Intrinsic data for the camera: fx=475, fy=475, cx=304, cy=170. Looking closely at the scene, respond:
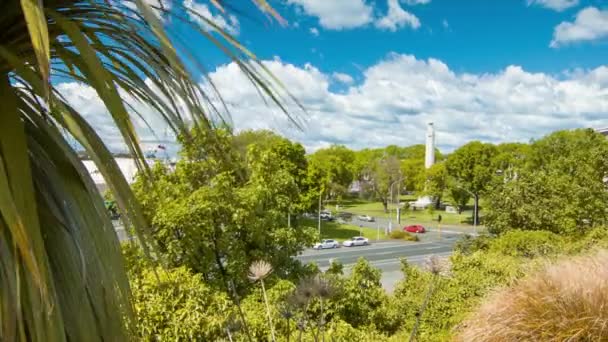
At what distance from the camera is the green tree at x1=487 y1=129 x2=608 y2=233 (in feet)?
57.8

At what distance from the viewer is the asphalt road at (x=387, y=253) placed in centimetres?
2311

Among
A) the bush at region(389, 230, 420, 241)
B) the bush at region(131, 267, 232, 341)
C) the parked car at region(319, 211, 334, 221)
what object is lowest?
the bush at region(389, 230, 420, 241)

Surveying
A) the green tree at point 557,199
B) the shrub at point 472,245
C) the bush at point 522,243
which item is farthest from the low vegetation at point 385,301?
the green tree at point 557,199

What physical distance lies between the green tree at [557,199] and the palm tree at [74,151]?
18.6 m

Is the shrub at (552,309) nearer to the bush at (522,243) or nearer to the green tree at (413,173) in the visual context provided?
the bush at (522,243)

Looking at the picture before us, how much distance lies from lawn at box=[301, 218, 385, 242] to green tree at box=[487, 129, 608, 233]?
16435mm

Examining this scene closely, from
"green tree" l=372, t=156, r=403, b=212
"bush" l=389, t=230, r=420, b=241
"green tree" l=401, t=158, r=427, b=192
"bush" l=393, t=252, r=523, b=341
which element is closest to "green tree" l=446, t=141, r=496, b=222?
"green tree" l=372, t=156, r=403, b=212

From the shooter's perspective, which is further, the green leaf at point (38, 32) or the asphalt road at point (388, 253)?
the asphalt road at point (388, 253)

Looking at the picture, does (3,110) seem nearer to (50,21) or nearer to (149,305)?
(50,21)

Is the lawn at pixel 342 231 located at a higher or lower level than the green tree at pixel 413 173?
lower

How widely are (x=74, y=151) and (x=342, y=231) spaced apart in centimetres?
3945

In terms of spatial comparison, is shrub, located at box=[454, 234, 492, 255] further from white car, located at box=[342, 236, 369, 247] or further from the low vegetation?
white car, located at box=[342, 236, 369, 247]

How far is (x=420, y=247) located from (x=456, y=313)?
2566 centimetres

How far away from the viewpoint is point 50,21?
3.21 feet
